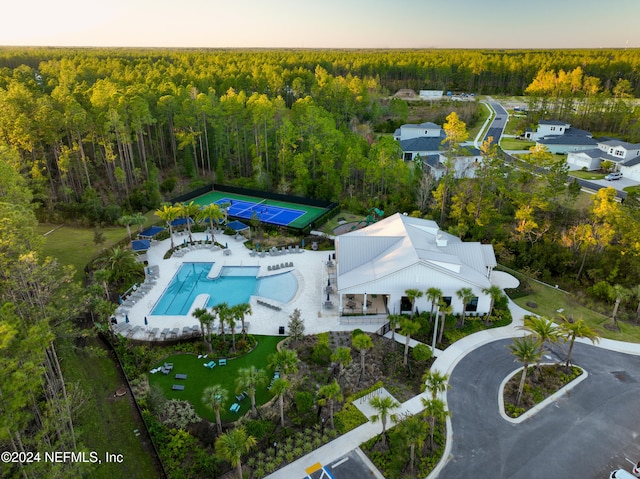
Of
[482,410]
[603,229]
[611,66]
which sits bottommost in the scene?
[482,410]

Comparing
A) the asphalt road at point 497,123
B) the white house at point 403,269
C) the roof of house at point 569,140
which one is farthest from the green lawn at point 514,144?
the white house at point 403,269

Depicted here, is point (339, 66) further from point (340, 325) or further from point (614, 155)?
point (340, 325)

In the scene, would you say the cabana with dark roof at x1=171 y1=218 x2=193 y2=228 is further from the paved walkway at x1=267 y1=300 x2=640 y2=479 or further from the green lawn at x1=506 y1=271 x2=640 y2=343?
the green lawn at x1=506 y1=271 x2=640 y2=343

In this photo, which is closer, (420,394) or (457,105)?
(420,394)

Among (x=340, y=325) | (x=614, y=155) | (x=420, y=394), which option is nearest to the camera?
(x=420, y=394)

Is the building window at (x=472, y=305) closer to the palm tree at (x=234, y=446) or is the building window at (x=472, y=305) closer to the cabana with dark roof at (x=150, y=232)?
the palm tree at (x=234, y=446)

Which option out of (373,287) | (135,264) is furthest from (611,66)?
(135,264)
